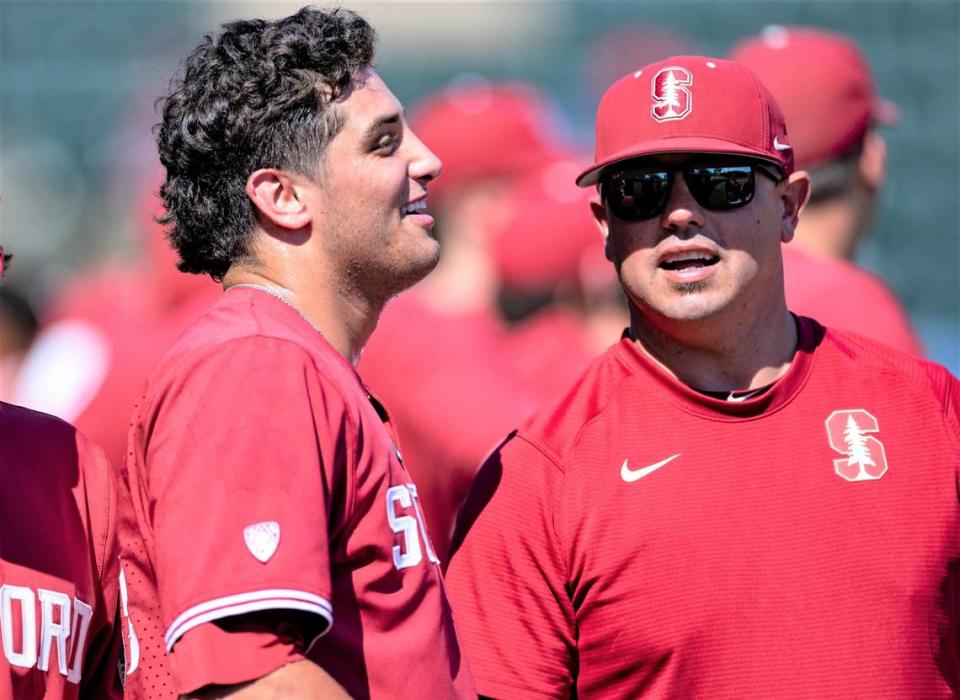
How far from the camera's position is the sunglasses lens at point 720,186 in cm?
287

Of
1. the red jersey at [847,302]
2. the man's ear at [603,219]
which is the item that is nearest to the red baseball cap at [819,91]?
the red jersey at [847,302]

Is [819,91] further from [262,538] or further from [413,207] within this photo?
[262,538]

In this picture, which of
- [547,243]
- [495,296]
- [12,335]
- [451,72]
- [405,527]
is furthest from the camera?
[451,72]

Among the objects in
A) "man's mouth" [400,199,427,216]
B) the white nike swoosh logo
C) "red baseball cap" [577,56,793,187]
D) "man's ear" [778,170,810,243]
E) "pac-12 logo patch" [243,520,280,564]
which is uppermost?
"red baseball cap" [577,56,793,187]

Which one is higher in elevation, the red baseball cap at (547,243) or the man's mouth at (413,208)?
the man's mouth at (413,208)

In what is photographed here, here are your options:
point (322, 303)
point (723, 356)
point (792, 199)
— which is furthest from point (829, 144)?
point (322, 303)

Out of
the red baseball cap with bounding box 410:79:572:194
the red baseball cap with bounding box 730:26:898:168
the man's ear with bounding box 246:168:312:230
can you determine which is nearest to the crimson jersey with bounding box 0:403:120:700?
the man's ear with bounding box 246:168:312:230

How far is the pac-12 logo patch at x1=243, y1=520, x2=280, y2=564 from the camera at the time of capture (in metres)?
2.10

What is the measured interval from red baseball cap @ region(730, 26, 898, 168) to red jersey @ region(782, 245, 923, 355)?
46 centimetres

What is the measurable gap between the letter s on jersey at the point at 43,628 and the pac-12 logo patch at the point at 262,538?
0.52m

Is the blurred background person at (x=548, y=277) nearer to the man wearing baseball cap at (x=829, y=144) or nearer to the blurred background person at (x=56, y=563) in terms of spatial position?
the man wearing baseball cap at (x=829, y=144)

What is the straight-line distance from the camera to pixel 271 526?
211cm

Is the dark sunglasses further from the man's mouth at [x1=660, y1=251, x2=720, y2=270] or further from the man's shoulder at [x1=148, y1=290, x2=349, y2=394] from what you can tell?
the man's shoulder at [x1=148, y1=290, x2=349, y2=394]

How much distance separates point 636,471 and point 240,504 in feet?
2.87
